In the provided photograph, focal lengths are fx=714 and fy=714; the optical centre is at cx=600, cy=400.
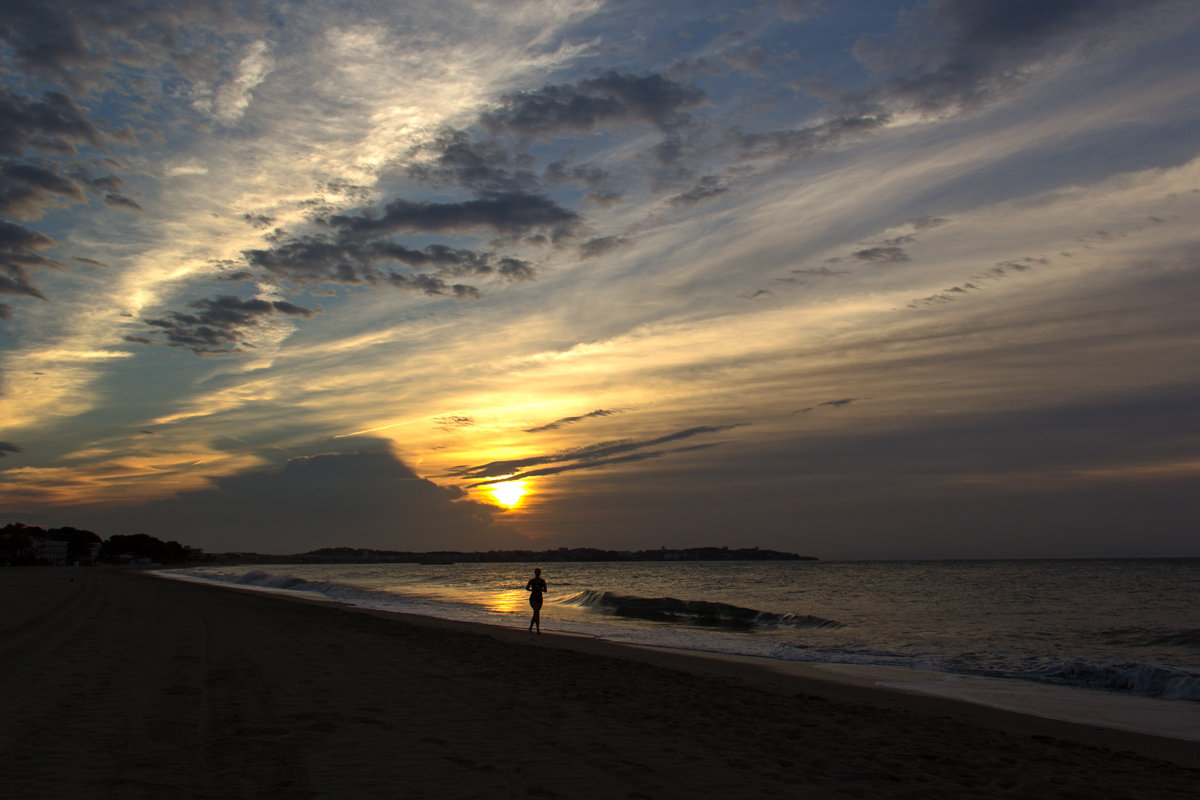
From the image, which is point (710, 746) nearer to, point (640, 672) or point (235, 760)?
point (235, 760)

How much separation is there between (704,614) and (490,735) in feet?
92.5

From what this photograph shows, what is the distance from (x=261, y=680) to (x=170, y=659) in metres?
3.10

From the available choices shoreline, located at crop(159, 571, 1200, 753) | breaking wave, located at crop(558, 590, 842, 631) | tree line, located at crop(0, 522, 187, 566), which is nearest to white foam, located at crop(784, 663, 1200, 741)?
shoreline, located at crop(159, 571, 1200, 753)

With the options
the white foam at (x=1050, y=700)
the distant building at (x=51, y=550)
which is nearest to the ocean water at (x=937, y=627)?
the white foam at (x=1050, y=700)

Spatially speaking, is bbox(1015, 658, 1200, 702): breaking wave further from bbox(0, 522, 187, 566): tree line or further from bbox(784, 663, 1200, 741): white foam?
bbox(0, 522, 187, 566): tree line

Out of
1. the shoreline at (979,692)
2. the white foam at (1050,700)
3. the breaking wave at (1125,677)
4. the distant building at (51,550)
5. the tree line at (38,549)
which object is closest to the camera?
the shoreline at (979,692)

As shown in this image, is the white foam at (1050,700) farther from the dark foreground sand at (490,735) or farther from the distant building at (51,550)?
the distant building at (51,550)

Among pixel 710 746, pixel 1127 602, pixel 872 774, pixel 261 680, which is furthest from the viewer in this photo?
pixel 1127 602

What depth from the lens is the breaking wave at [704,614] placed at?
30297 millimetres

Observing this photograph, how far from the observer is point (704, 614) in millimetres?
34531

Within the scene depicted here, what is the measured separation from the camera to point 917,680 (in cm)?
1553

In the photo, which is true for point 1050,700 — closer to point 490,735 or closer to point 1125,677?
point 1125,677

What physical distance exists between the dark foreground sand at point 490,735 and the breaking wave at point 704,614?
54.5 ft

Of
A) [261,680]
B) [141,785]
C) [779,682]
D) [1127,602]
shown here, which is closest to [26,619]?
[261,680]
